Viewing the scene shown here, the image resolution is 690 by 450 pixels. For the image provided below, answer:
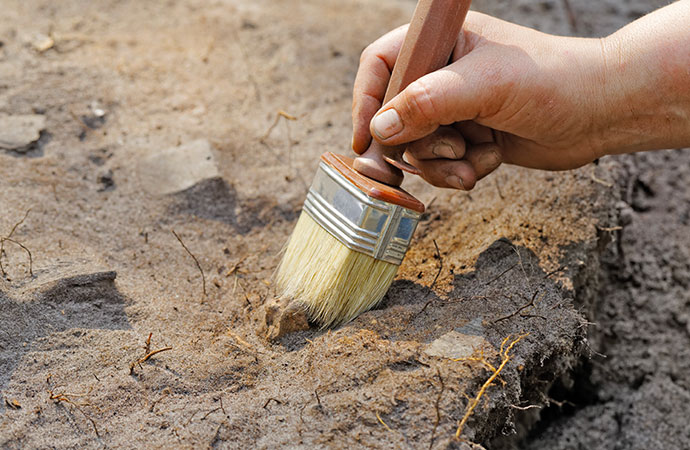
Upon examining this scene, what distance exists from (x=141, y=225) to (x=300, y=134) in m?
1.02

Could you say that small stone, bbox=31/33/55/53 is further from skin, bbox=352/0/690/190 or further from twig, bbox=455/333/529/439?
twig, bbox=455/333/529/439

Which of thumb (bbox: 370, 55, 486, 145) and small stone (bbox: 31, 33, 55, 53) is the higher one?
thumb (bbox: 370, 55, 486, 145)

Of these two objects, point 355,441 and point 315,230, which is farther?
point 315,230

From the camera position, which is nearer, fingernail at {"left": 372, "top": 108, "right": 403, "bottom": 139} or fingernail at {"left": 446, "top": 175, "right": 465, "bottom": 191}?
fingernail at {"left": 372, "top": 108, "right": 403, "bottom": 139}

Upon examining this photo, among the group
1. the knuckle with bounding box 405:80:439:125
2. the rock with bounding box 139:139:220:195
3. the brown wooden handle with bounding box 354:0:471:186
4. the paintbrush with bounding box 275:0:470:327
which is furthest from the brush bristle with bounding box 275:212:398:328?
the rock with bounding box 139:139:220:195

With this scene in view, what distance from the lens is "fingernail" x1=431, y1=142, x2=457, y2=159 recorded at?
2537 millimetres

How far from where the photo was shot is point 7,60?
3.58 meters

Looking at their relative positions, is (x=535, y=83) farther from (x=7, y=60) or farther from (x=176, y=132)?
(x=7, y=60)

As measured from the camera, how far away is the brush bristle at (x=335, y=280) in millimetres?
2305

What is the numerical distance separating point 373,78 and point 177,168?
1.12 meters

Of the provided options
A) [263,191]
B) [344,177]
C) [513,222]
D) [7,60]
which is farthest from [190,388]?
[7,60]

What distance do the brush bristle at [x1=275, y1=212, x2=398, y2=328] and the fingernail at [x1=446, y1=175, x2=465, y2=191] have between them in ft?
1.53

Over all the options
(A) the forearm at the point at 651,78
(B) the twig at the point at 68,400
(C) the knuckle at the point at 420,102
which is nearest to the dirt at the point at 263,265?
(B) the twig at the point at 68,400

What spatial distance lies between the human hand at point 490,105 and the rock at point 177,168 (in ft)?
3.06
